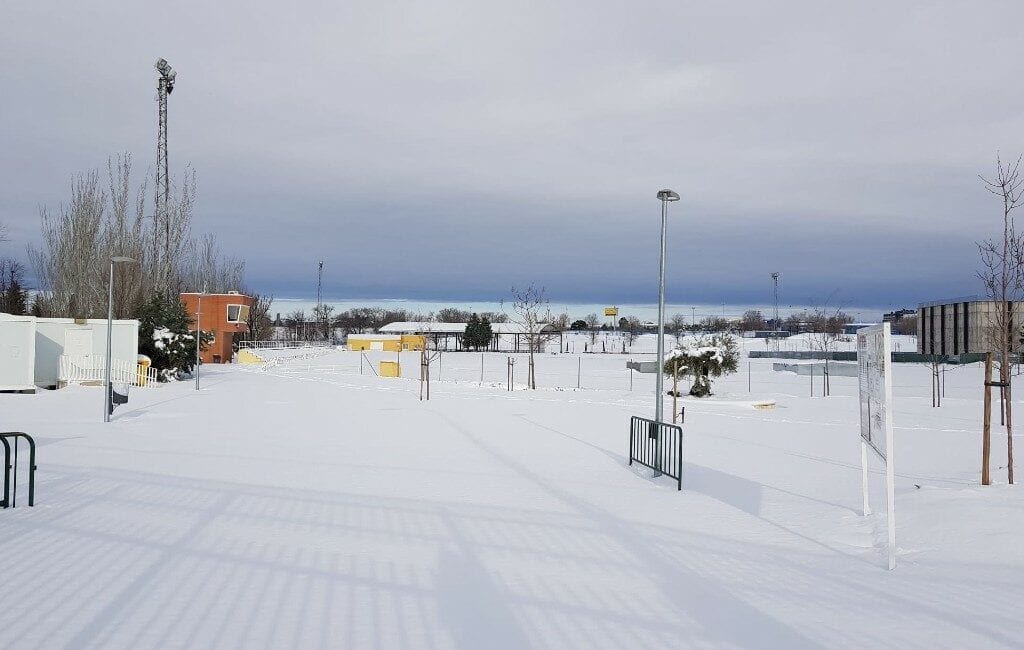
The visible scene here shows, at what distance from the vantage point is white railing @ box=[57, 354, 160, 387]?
31.1 meters

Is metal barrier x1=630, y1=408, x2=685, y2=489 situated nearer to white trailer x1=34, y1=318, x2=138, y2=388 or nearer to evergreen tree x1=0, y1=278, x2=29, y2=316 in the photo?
white trailer x1=34, y1=318, x2=138, y2=388

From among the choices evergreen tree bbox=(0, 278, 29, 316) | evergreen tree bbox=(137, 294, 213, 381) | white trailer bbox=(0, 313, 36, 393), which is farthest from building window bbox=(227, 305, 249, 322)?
white trailer bbox=(0, 313, 36, 393)

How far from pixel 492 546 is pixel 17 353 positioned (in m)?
25.4

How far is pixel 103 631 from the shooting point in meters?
5.45

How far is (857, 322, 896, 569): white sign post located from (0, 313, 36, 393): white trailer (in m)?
27.6

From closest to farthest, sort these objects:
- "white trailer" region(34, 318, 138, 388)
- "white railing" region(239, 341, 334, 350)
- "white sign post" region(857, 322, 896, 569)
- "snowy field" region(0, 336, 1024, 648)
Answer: "snowy field" region(0, 336, 1024, 648)
"white sign post" region(857, 322, 896, 569)
"white trailer" region(34, 318, 138, 388)
"white railing" region(239, 341, 334, 350)

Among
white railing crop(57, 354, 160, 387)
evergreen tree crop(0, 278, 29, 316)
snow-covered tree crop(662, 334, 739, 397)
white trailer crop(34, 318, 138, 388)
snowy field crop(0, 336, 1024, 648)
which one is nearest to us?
snowy field crop(0, 336, 1024, 648)

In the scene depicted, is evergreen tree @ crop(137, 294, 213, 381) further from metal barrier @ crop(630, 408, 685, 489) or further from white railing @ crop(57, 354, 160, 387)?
metal barrier @ crop(630, 408, 685, 489)

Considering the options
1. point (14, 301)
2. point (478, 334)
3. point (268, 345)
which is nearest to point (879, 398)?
point (478, 334)

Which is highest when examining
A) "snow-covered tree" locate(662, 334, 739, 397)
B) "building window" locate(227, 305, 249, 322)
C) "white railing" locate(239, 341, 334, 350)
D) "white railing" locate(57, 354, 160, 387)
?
"building window" locate(227, 305, 249, 322)

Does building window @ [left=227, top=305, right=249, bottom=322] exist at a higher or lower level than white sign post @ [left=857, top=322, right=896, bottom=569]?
higher

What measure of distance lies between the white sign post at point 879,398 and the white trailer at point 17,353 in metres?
27.6

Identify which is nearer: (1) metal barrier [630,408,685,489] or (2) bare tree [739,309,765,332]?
(1) metal barrier [630,408,685,489]

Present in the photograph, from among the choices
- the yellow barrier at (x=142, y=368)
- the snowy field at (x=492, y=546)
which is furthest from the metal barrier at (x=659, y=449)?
the yellow barrier at (x=142, y=368)
